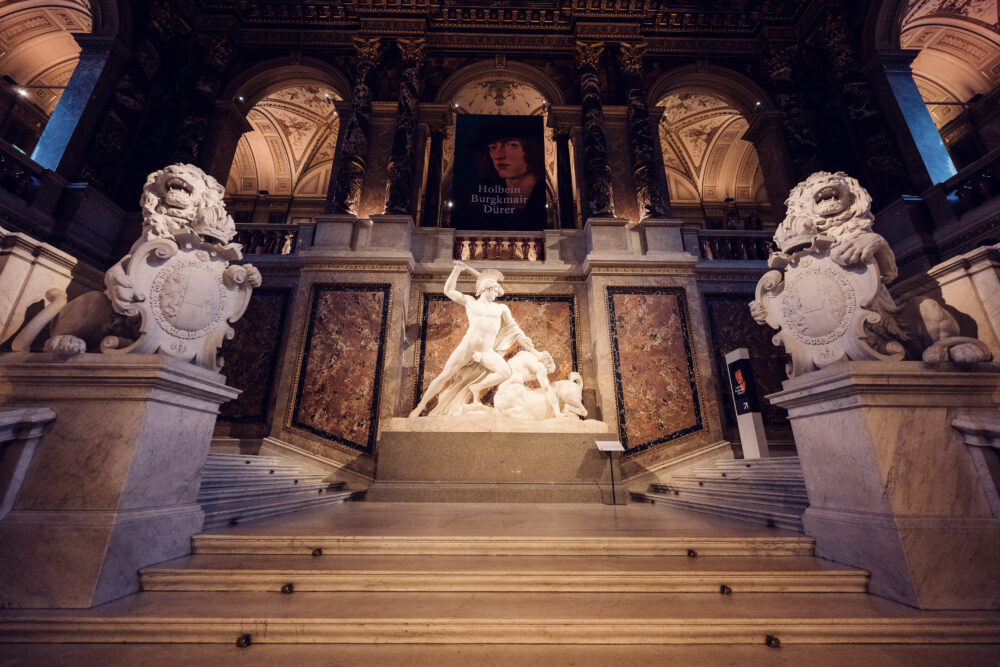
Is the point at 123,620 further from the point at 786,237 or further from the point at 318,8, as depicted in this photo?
the point at 318,8

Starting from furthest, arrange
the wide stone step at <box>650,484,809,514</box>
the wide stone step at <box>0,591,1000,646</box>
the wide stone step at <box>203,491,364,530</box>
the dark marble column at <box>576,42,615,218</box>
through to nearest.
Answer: the dark marble column at <box>576,42,615,218</box>
the wide stone step at <box>650,484,809,514</box>
the wide stone step at <box>203,491,364,530</box>
the wide stone step at <box>0,591,1000,646</box>

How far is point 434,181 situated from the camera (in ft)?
27.7

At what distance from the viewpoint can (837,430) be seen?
2195 mm

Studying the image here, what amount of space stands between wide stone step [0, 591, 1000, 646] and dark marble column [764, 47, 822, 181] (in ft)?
26.2

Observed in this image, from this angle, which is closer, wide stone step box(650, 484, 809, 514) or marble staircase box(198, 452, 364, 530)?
marble staircase box(198, 452, 364, 530)

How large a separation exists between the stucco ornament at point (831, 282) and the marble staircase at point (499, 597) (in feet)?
3.84

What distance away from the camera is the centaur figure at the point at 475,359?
5.08 metres

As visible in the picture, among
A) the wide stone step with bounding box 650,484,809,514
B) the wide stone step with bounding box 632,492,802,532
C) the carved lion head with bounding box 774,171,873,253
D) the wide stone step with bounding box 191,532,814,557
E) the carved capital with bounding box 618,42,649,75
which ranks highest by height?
the carved capital with bounding box 618,42,649,75

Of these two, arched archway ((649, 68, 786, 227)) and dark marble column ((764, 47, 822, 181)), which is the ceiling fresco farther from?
dark marble column ((764, 47, 822, 181))

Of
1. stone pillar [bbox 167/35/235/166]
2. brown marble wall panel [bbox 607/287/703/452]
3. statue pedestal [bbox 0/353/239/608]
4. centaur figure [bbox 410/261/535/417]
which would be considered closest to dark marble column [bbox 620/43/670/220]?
brown marble wall panel [bbox 607/287/703/452]

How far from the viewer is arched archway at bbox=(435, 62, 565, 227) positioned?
875cm

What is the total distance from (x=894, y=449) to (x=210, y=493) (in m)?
4.49

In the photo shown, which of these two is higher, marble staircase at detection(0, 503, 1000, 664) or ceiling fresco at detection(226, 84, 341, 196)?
ceiling fresco at detection(226, 84, 341, 196)

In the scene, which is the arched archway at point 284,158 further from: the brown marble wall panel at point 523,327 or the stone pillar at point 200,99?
the brown marble wall panel at point 523,327
